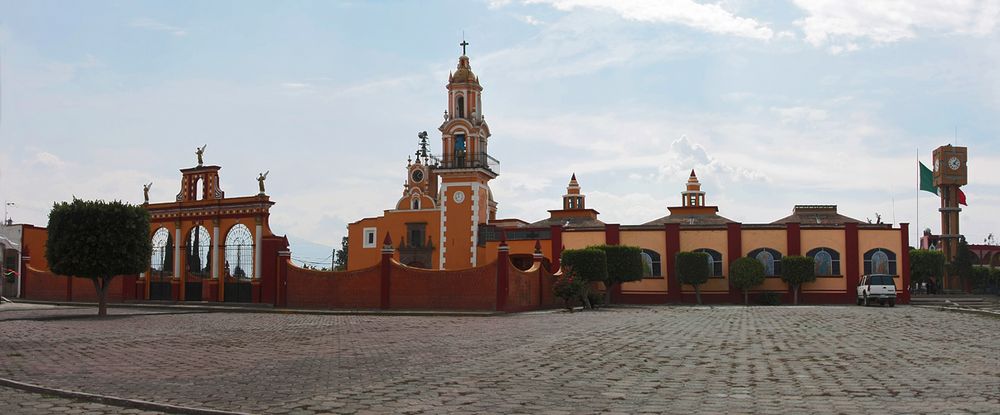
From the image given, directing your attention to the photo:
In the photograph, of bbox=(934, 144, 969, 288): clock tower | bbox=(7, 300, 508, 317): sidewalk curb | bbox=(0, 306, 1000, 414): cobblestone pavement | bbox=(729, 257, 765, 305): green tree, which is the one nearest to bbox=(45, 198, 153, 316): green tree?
bbox=(7, 300, 508, 317): sidewalk curb

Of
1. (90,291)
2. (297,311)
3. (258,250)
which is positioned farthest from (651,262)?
(90,291)

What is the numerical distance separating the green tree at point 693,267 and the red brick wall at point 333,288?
58.9ft

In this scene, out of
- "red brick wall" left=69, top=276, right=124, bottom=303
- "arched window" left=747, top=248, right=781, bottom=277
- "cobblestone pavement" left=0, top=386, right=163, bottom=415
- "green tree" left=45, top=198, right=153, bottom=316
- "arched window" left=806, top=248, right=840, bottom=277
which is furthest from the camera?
"arched window" left=747, top=248, right=781, bottom=277

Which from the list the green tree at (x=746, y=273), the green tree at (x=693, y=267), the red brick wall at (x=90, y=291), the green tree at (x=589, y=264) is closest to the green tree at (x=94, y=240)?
the red brick wall at (x=90, y=291)

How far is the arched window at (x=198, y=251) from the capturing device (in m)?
36.6

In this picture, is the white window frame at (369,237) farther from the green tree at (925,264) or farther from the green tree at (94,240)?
the green tree at (925,264)

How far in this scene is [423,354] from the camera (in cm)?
1377

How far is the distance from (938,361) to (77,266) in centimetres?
2451

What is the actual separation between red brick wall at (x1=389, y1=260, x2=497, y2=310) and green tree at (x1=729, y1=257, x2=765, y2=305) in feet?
57.2

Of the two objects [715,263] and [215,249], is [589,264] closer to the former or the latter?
[715,263]

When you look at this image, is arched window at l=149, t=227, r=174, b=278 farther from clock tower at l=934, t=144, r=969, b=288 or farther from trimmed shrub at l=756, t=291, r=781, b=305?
clock tower at l=934, t=144, r=969, b=288

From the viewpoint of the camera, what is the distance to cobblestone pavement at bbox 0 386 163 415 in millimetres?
8414

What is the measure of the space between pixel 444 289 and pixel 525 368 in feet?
62.3

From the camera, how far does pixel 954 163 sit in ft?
216
